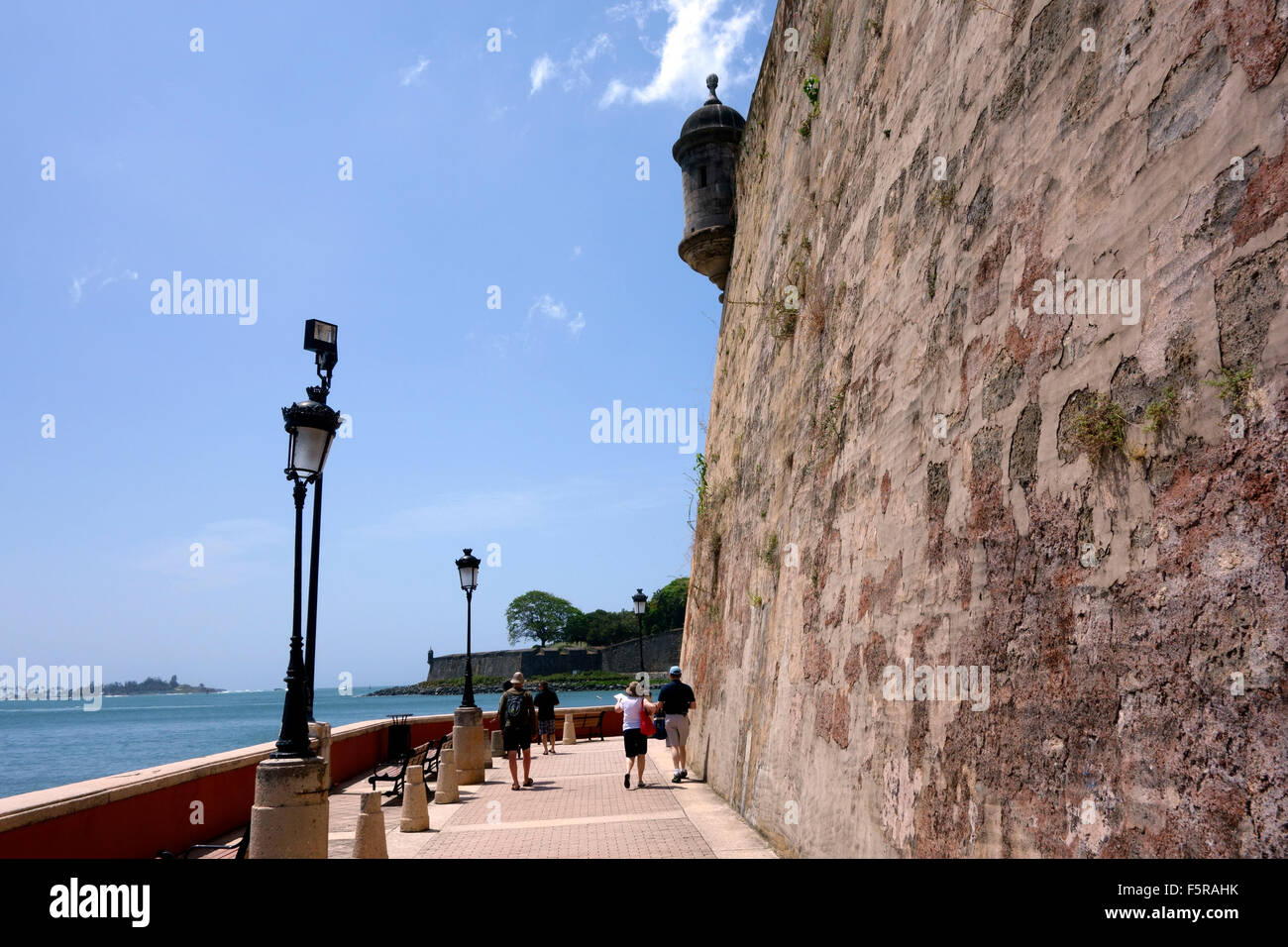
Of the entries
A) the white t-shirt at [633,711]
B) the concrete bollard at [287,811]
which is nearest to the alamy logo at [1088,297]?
the concrete bollard at [287,811]

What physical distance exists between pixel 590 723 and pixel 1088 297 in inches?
869

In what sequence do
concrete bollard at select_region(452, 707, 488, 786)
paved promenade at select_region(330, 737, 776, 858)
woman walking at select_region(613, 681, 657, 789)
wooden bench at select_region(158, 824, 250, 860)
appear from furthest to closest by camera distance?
concrete bollard at select_region(452, 707, 488, 786)
woman walking at select_region(613, 681, 657, 789)
paved promenade at select_region(330, 737, 776, 858)
wooden bench at select_region(158, 824, 250, 860)

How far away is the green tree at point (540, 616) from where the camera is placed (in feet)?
429

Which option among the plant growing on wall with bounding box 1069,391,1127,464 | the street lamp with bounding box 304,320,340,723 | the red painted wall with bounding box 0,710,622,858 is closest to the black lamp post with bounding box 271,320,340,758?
the street lamp with bounding box 304,320,340,723

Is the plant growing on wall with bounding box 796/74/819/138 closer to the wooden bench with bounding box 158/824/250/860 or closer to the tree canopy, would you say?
the wooden bench with bounding box 158/824/250/860

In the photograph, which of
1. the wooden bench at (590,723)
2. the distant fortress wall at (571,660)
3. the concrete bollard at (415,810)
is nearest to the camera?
the concrete bollard at (415,810)

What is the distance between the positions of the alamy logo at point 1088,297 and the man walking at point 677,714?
8936mm

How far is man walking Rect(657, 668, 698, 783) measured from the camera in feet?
40.5

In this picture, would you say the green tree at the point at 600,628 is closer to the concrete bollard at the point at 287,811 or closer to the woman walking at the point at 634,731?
the woman walking at the point at 634,731

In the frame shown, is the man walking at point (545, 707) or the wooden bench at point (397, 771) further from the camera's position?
the man walking at point (545, 707)

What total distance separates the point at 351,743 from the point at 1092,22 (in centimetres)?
1603
